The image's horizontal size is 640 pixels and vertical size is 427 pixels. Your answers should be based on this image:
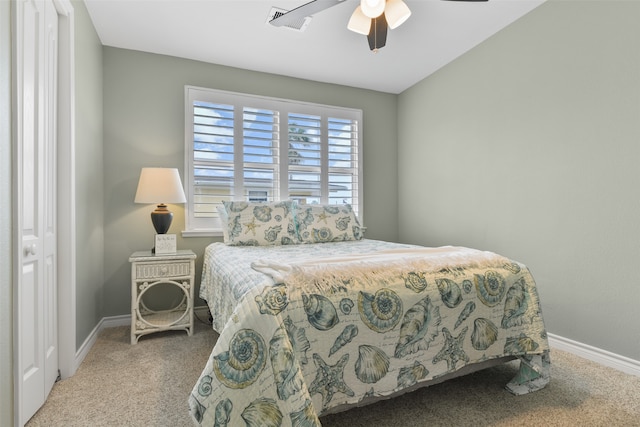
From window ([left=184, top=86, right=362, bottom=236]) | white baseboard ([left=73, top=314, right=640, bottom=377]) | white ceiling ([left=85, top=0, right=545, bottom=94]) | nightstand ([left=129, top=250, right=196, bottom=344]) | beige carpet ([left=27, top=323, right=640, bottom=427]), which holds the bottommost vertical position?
beige carpet ([left=27, top=323, right=640, bottom=427])

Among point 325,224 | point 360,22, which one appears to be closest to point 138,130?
point 325,224

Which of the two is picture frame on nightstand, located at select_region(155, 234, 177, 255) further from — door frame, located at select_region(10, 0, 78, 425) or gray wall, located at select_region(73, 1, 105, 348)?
door frame, located at select_region(10, 0, 78, 425)

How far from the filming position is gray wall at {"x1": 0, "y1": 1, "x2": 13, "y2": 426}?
47.8 inches

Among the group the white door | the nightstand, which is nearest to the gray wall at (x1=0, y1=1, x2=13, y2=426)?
the white door

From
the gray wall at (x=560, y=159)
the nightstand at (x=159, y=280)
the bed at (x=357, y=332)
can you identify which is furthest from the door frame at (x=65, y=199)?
the gray wall at (x=560, y=159)

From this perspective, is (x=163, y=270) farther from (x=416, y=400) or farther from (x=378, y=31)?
(x=378, y=31)

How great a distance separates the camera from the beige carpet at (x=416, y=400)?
152 cm

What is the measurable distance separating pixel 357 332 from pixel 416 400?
2.22 ft

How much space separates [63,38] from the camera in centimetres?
195

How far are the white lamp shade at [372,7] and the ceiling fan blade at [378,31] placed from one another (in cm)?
15

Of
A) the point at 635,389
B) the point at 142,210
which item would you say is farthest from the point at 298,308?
the point at 142,210

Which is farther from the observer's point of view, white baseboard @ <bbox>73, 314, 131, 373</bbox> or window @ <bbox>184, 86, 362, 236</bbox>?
window @ <bbox>184, 86, 362, 236</bbox>

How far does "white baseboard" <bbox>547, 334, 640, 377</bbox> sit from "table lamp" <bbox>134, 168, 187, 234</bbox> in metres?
3.14

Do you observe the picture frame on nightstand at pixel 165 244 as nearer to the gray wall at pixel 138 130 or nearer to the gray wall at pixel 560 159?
the gray wall at pixel 138 130
